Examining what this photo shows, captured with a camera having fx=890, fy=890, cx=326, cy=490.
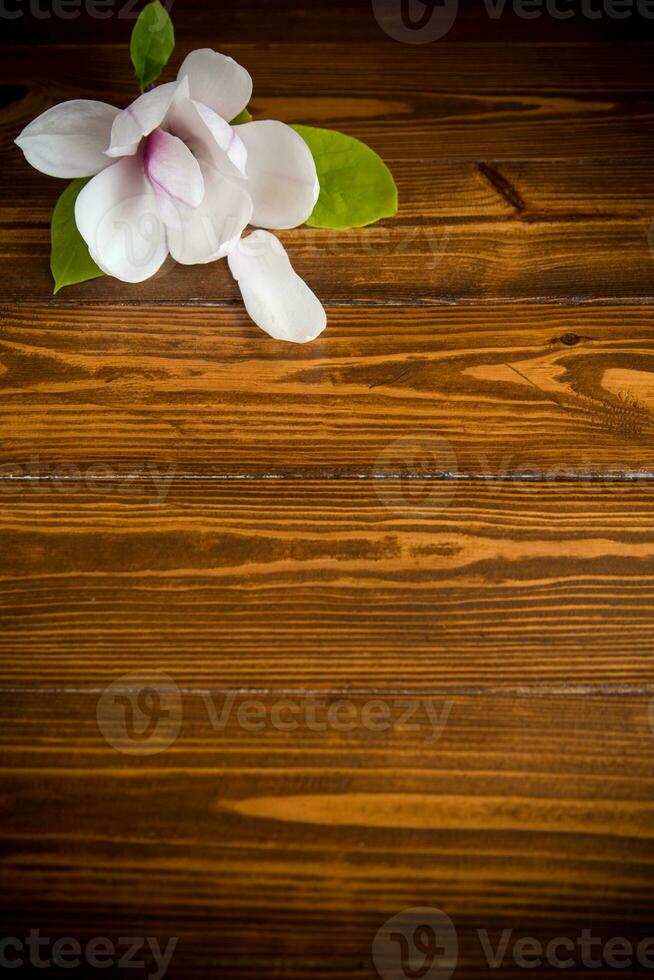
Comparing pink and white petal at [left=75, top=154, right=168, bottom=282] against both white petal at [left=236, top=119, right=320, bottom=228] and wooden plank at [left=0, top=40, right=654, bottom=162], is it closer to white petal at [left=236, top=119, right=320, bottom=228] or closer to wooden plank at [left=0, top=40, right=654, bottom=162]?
white petal at [left=236, top=119, right=320, bottom=228]

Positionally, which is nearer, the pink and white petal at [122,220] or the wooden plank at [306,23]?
the pink and white petal at [122,220]

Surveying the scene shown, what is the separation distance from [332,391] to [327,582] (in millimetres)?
175

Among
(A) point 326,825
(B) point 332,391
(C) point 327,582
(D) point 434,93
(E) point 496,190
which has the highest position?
(D) point 434,93

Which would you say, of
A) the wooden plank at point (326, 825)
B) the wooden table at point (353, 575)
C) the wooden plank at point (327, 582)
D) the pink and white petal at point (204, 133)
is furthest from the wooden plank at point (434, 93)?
the wooden plank at point (326, 825)

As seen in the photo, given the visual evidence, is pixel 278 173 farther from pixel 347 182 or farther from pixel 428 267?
pixel 428 267

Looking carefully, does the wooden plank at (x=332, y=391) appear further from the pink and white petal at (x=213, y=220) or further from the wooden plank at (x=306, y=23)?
the wooden plank at (x=306, y=23)

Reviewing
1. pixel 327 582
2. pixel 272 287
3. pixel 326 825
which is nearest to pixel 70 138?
pixel 272 287

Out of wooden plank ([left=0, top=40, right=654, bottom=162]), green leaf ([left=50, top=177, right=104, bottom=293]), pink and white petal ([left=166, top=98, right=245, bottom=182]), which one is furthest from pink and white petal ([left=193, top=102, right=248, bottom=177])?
wooden plank ([left=0, top=40, right=654, bottom=162])

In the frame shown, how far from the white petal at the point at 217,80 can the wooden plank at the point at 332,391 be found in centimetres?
19

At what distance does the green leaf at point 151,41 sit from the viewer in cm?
70

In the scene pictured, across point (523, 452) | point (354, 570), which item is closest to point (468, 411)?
point (523, 452)

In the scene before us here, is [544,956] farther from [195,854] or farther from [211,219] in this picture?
[211,219]

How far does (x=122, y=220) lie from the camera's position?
0.70 metres

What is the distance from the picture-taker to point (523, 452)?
30.8 inches
